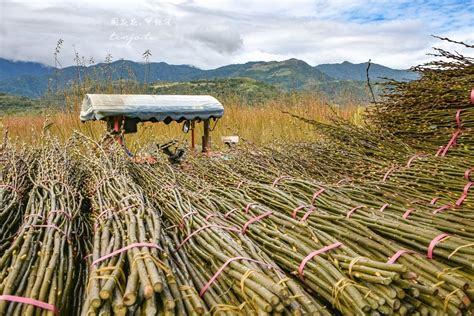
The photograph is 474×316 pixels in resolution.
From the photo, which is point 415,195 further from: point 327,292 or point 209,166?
point 209,166

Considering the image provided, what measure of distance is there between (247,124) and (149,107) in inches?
159

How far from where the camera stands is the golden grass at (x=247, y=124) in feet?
27.0

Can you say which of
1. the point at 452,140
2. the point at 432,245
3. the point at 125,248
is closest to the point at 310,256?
the point at 432,245

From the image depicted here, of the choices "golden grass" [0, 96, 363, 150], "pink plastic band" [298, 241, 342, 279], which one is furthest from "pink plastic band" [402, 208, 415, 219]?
"golden grass" [0, 96, 363, 150]

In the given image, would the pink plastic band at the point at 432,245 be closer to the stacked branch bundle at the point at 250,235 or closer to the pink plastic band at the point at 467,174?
the stacked branch bundle at the point at 250,235

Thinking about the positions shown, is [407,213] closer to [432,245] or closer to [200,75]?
[432,245]

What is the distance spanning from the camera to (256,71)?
83875 mm

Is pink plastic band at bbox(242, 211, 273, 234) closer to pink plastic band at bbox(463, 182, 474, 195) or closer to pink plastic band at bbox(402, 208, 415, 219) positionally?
pink plastic band at bbox(402, 208, 415, 219)

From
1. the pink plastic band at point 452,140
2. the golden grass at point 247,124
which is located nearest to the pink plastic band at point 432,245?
the pink plastic band at point 452,140

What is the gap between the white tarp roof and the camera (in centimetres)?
627

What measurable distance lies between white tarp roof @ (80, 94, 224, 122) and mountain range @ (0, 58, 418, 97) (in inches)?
78.2

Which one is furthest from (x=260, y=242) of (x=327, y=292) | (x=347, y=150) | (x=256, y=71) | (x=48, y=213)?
(x=256, y=71)

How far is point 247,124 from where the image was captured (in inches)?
410

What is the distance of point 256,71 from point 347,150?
80940mm
